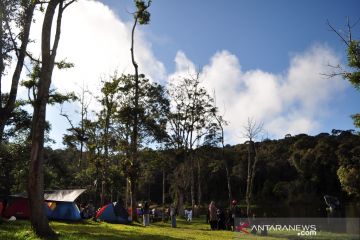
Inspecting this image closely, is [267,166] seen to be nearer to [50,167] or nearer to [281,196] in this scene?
[281,196]

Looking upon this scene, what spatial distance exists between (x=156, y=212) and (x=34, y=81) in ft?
56.5

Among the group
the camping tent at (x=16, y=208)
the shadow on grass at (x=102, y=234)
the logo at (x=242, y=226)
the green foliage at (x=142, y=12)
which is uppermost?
the green foliage at (x=142, y=12)

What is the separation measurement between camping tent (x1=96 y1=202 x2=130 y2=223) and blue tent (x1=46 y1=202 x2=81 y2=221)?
161 centimetres

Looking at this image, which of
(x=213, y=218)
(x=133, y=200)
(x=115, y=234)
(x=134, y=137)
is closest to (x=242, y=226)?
(x=213, y=218)

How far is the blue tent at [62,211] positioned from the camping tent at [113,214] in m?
1.61

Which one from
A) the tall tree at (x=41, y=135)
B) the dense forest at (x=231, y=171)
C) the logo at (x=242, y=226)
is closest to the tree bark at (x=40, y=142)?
the tall tree at (x=41, y=135)

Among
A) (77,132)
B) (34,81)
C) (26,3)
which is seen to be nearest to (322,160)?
(77,132)

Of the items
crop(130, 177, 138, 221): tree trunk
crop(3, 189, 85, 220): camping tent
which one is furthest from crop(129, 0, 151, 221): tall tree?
crop(3, 189, 85, 220): camping tent

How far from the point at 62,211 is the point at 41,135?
12795 mm

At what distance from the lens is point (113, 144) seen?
3039 centimetres

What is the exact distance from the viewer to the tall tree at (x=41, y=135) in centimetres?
1243

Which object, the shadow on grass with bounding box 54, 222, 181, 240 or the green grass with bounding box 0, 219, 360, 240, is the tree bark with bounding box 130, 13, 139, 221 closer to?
the green grass with bounding box 0, 219, 360, 240

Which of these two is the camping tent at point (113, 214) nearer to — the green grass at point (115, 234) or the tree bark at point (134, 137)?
the tree bark at point (134, 137)

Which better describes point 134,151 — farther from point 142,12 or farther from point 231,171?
point 231,171
